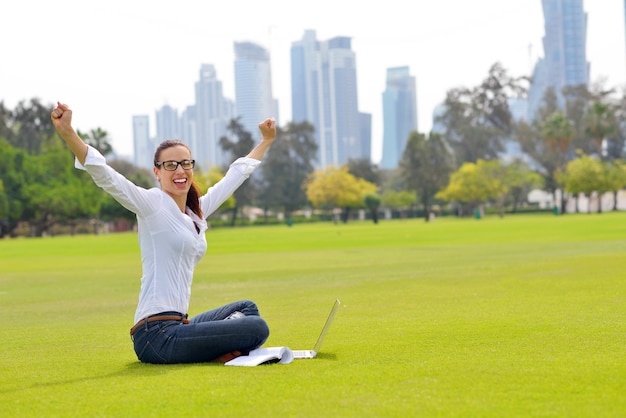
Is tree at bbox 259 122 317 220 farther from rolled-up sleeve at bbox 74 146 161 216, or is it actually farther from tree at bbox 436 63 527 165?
rolled-up sleeve at bbox 74 146 161 216

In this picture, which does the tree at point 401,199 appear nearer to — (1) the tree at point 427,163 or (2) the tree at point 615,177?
(1) the tree at point 427,163

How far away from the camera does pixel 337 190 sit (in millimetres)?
144750

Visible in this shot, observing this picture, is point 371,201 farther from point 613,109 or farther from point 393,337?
point 393,337

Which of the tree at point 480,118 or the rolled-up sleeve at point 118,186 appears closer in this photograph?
the rolled-up sleeve at point 118,186

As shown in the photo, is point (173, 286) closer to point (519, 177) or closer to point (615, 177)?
point (615, 177)

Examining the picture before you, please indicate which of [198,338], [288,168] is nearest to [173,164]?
[198,338]

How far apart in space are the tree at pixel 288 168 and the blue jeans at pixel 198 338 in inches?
5823

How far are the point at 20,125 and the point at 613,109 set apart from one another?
9240 cm

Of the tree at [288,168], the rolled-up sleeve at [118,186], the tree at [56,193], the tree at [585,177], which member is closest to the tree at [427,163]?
the tree at [585,177]

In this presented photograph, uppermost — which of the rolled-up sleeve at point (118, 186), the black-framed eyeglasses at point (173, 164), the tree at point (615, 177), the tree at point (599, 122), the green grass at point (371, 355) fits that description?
the tree at point (599, 122)

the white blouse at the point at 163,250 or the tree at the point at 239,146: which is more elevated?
the tree at the point at 239,146

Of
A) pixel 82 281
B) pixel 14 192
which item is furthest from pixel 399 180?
pixel 82 281

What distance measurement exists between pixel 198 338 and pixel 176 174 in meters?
1.42

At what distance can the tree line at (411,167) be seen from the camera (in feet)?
365
